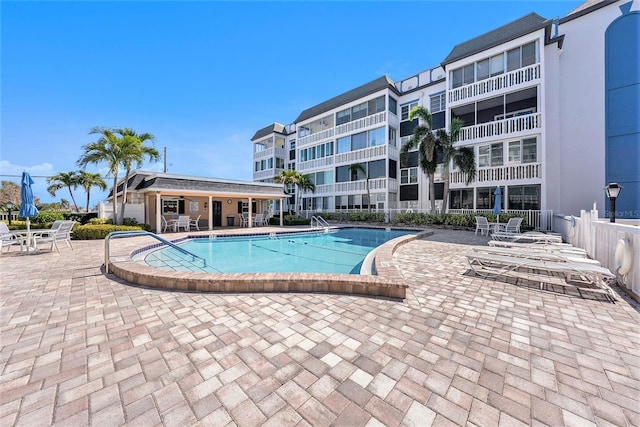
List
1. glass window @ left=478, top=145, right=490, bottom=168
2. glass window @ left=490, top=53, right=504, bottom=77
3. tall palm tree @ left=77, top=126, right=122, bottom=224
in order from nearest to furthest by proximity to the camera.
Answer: tall palm tree @ left=77, top=126, right=122, bottom=224 < glass window @ left=490, top=53, right=504, bottom=77 < glass window @ left=478, top=145, right=490, bottom=168

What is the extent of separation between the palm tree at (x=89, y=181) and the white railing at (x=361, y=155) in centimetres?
2736

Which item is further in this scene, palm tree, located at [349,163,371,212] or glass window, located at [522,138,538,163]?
palm tree, located at [349,163,371,212]

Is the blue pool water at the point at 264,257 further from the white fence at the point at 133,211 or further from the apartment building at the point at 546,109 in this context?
the apartment building at the point at 546,109

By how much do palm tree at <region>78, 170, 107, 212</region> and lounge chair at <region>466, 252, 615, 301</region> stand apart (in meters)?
37.4

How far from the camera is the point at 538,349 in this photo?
8.55 feet

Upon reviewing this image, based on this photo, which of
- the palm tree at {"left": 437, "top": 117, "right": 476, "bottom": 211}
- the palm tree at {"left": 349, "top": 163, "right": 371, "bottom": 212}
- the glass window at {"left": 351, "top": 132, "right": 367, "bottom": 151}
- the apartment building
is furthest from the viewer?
the glass window at {"left": 351, "top": 132, "right": 367, "bottom": 151}

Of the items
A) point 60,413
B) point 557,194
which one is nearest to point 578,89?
point 557,194

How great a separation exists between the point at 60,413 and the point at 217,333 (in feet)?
4.24

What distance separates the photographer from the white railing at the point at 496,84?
1427 cm

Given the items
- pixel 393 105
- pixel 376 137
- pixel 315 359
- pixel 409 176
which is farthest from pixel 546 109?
pixel 315 359

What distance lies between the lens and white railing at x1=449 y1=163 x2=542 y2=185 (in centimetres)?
1440

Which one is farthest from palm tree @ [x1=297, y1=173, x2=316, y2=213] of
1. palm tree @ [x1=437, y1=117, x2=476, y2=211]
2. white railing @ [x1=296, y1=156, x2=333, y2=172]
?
palm tree @ [x1=437, y1=117, x2=476, y2=211]

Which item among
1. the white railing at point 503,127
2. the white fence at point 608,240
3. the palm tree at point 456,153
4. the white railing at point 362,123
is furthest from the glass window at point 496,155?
the white railing at point 362,123

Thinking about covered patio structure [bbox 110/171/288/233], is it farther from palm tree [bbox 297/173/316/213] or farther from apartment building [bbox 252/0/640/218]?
apartment building [bbox 252/0/640/218]
